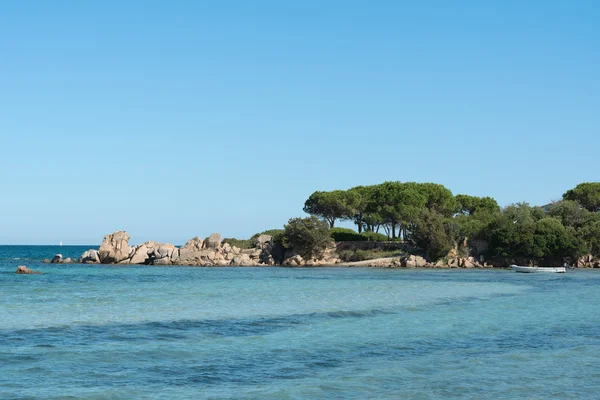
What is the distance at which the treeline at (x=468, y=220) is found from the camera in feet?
277

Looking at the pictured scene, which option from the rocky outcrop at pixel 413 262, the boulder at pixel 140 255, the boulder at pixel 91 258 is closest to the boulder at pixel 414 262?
the rocky outcrop at pixel 413 262

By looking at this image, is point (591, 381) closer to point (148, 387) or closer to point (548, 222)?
point (148, 387)

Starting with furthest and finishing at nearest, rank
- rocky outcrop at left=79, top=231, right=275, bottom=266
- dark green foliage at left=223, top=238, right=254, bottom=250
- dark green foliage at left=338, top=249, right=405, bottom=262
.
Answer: dark green foliage at left=223, top=238, right=254, bottom=250, rocky outcrop at left=79, top=231, right=275, bottom=266, dark green foliage at left=338, top=249, right=405, bottom=262

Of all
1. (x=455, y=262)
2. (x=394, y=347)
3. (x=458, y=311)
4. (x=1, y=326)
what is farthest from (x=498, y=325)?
(x=455, y=262)

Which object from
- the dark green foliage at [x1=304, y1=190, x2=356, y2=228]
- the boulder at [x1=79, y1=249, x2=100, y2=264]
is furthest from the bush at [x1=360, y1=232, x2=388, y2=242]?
the boulder at [x1=79, y1=249, x2=100, y2=264]

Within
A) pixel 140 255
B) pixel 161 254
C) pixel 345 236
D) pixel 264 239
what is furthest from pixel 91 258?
pixel 345 236

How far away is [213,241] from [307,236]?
53.1 feet

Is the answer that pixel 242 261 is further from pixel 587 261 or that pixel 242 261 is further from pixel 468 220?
pixel 587 261

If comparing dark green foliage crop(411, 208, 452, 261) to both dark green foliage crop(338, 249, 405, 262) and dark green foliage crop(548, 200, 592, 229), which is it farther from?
dark green foliage crop(548, 200, 592, 229)

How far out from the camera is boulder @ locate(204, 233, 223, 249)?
10006 cm

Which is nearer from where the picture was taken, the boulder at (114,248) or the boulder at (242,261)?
the boulder at (242,261)

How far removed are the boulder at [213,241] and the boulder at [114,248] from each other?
11484mm

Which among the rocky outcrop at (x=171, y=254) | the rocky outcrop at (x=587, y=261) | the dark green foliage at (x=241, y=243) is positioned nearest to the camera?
the rocky outcrop at (x=587, y=261)

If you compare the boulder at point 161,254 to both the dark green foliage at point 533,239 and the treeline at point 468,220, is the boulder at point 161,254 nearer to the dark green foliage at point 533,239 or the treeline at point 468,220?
the treeline at point 468,220
